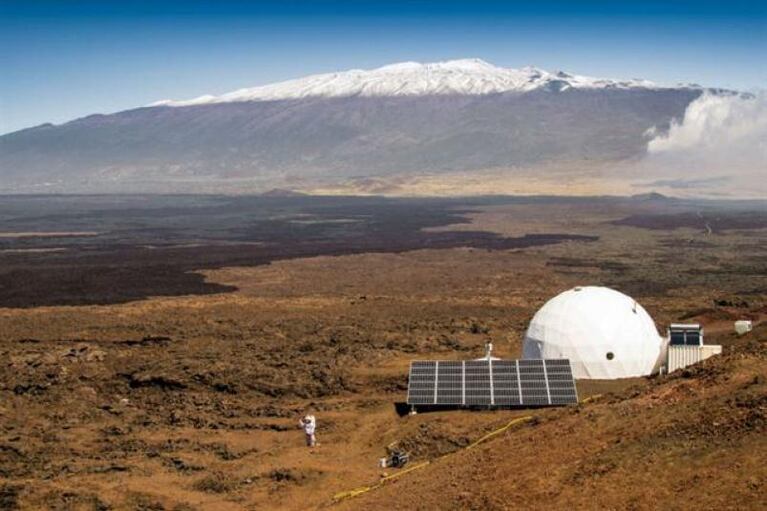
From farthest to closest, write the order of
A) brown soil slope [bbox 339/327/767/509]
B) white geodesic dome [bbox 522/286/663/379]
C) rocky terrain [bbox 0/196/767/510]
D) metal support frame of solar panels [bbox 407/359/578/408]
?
white geodesic dome [bbox 522/286/663/379] → metal support frame of solar panels [bbox 407/359/578/408] → rocky terrain [bbox 0/196/767/510] → brown soil slope [bbox 339/327/767/509]

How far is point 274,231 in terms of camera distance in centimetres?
11912

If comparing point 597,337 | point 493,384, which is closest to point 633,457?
point 493,384

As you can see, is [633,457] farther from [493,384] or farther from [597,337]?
[597,337]

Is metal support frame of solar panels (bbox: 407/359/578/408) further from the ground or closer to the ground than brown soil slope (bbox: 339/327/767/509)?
closer to the ground

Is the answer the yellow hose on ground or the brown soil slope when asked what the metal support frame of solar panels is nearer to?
the yellow hose on ground

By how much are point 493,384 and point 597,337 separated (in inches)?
195

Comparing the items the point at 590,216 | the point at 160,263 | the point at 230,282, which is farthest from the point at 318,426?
the point at 590,216

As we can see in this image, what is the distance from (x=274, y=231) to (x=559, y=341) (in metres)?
89.5

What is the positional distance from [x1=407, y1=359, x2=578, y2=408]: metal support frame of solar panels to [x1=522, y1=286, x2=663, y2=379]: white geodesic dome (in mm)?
2246

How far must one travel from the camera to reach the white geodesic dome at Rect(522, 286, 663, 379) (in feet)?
104

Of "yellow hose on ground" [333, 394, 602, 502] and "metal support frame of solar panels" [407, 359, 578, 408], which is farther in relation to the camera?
"metal support frame of solar panels" [407, 359, 578, 408]

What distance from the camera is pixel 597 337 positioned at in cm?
3180

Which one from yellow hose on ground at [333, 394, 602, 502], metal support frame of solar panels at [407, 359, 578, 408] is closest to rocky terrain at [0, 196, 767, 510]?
yellow hose on ground at [333, 394, 602, 502]

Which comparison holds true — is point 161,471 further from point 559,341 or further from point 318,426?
point 559,341
